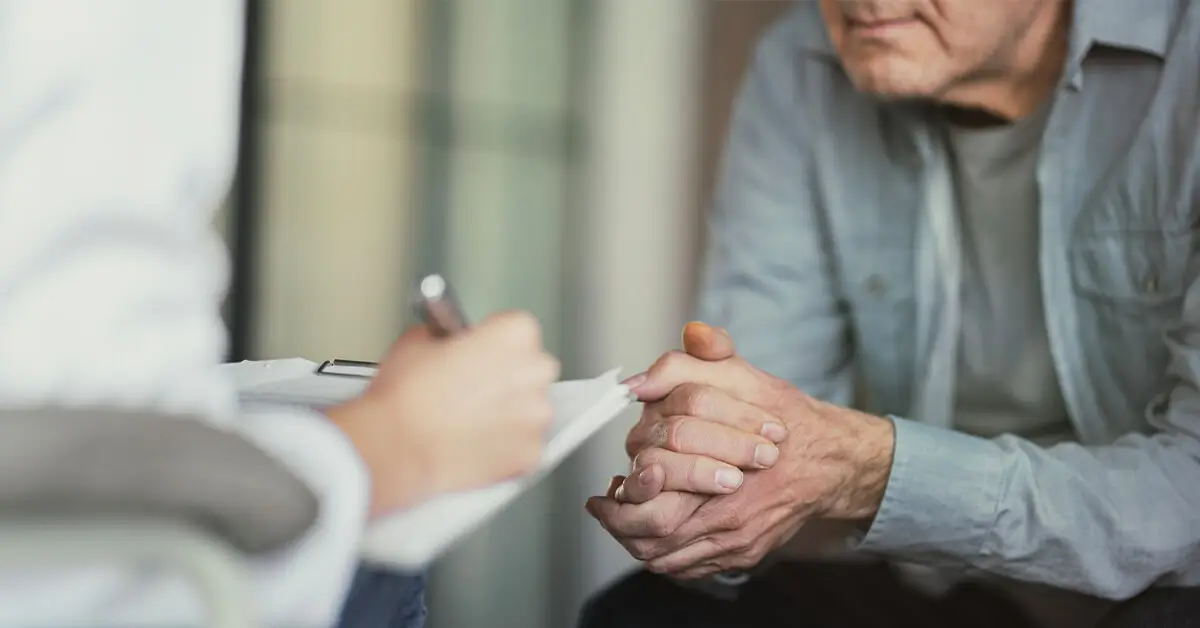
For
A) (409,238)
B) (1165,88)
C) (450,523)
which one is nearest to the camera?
(450,523)

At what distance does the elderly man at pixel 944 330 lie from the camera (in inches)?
35.5

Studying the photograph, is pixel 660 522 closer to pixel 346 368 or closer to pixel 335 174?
pixel 346 368

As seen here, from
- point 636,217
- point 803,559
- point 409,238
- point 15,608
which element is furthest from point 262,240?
point 15,608

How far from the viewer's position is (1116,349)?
1.08 m

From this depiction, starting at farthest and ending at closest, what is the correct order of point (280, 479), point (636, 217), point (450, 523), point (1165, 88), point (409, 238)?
point (636, 217), point (409, 238), point (1165, 88), point (450, 523), point (280, 479)

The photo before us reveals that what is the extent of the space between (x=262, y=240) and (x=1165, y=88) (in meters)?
1.12

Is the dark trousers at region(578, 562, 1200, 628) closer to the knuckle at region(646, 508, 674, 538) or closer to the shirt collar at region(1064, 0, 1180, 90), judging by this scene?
the knuckle at region(646, 508, 674, 538)

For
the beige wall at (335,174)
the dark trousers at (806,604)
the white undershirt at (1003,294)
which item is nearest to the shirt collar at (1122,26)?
the white undershirt at (1003,294)

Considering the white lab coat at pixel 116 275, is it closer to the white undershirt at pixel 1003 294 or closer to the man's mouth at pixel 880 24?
the man's mouth at pixel 880 24

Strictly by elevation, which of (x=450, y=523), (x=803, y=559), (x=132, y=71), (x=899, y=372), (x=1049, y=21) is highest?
(x=1049, y=21)

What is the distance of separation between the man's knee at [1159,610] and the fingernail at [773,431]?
0.32 metres

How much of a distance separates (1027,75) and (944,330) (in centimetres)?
28

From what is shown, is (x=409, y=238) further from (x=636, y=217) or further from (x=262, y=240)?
(x=636, y=217)

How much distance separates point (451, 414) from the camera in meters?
0.50
